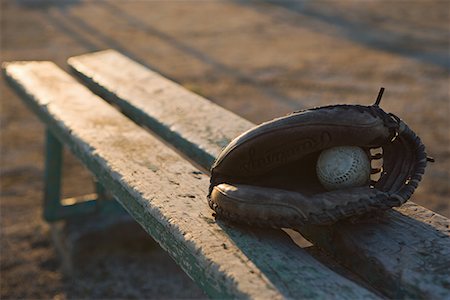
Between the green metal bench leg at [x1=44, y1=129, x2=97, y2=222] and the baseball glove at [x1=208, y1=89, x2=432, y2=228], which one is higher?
the baseball glove at [x1=208, y1=89, x2=432, y2=228]

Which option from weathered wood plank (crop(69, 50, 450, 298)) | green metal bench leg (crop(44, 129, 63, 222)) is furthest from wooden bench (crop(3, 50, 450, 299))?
green metal bench leg (crop(44, 129, 63, 222))

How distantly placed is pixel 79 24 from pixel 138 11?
33.0 inches

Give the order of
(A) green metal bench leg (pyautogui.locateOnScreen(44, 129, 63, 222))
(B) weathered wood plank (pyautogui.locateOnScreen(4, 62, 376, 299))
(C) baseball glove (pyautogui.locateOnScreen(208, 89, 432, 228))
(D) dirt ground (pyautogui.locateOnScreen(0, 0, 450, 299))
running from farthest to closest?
(A) green metal bench leg (pyautogui.locateOnScreen(44, 129, 63, 222)) → (D) dirt ground (pyautogui.locateOnScreen(0, 0, 450, 299)) → (C) baseball glove (pyautogui.locateOnScreen(208, 89, 432, 228)) → (B) weathered wood plank (pyautogui.locateOnScreen(4, 62, 376, 299))

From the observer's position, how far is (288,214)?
4.78 feet

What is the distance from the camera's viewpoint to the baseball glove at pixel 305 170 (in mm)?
1467

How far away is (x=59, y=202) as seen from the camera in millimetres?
3068

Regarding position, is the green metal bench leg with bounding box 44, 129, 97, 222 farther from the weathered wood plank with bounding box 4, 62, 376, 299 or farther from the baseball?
the baseball

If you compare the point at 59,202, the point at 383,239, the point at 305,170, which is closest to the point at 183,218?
the point at 305,170

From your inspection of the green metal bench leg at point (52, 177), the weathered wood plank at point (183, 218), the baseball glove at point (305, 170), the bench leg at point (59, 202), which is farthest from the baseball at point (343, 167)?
the green metal bench leg at point (52, 177)

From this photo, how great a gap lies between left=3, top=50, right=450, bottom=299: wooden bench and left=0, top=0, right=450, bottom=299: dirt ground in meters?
0.66

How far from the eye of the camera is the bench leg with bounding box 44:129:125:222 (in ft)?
10.1

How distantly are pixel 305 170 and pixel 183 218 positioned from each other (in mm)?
302

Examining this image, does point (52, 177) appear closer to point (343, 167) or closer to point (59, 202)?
point (59, 202)

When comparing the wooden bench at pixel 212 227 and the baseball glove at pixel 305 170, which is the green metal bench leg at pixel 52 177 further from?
the baseball glove at pixel 305 170
